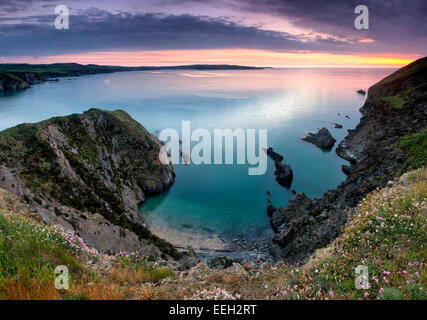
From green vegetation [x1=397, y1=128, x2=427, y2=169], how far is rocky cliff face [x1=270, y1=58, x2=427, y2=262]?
0.57 m

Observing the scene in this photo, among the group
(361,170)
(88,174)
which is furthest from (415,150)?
(88,174)

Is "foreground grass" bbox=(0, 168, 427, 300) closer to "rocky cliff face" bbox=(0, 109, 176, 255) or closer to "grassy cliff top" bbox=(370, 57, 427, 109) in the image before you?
"rocky cliff face" bbox=(0, 109, 176, 255)

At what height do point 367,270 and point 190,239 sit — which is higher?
point 367,270

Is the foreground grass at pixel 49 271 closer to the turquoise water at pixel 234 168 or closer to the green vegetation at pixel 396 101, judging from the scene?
the turquoise water at pixel 234 168

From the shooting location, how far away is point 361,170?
102ft

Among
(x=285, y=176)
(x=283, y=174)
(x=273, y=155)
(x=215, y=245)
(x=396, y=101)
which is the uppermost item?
(x=396, y=101)

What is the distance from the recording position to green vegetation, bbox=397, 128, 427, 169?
20.6m

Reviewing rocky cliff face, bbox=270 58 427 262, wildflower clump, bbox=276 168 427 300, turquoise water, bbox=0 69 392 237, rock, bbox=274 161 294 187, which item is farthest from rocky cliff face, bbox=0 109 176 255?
rock, bbox=274 161 294 187

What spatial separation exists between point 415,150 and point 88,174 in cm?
4008

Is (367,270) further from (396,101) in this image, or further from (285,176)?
(396,101)

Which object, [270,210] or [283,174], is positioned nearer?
[270,210]

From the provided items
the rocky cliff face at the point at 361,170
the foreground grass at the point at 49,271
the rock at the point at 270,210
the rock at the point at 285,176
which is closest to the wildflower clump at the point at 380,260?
the foreground grass at the point at 49,271
